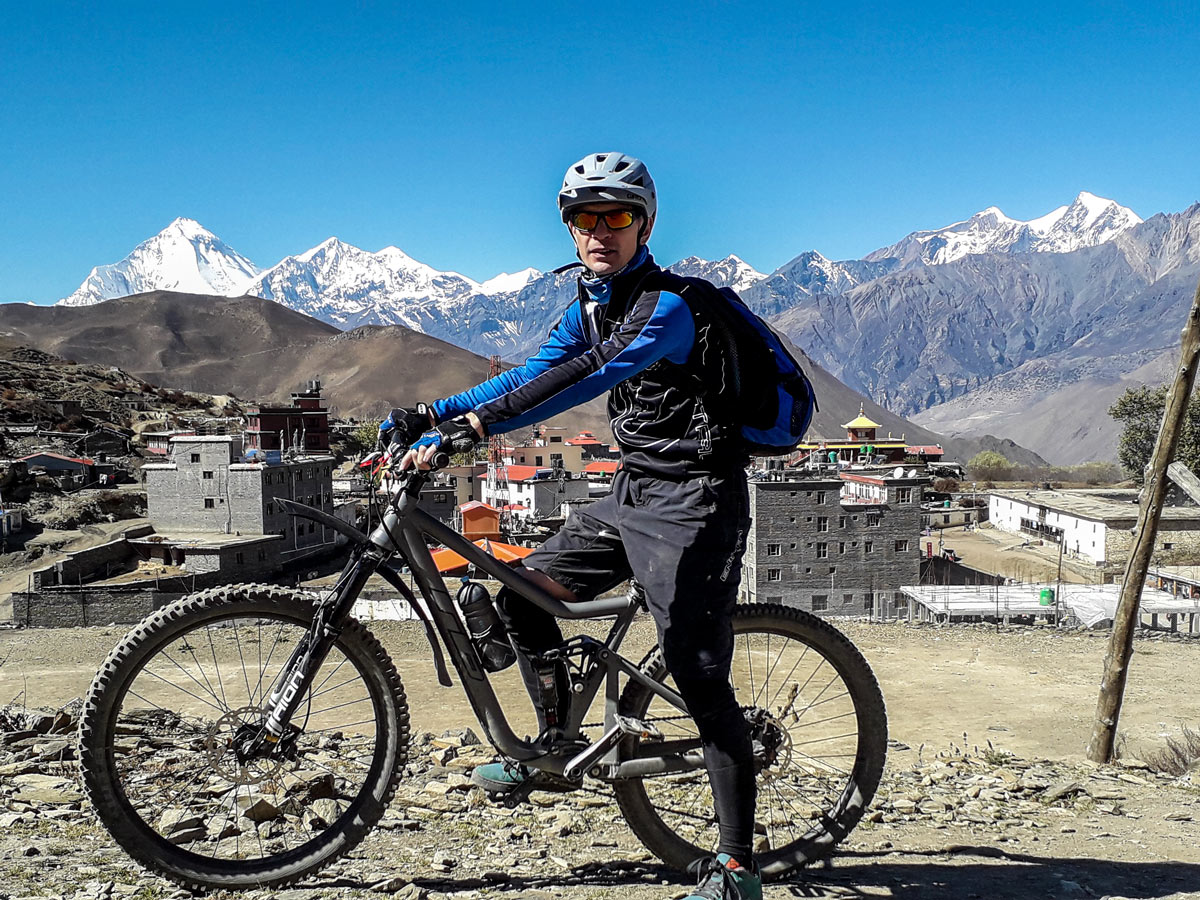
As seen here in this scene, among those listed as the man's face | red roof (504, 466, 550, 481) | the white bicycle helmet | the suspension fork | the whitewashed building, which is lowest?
the whitewashed building

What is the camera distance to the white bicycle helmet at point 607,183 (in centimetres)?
383

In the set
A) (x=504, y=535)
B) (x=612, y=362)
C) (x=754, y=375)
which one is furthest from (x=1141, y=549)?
(x=504, y=535)

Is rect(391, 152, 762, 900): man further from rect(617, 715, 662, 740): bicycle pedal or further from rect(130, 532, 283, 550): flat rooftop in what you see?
rect(130, 532, 283, 550): flat rooftop

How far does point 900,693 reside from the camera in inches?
889

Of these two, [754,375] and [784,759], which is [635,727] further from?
[754,375]

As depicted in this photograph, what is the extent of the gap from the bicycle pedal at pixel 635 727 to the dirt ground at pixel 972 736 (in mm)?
442

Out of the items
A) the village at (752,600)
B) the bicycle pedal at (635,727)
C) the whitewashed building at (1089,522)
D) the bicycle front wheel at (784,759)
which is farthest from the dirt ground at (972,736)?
the whitewashed building at (1089,522)

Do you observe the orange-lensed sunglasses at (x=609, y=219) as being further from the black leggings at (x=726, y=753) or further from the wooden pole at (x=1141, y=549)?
the wooden pole at (x=1141, y=549)

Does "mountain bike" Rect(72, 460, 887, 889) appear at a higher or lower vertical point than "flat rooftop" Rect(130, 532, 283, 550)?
higher

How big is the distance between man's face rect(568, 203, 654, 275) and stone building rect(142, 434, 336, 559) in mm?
43697

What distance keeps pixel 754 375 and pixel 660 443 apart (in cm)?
48

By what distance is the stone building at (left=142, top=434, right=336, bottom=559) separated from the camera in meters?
45.5

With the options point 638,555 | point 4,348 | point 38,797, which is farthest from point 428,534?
point 4,348

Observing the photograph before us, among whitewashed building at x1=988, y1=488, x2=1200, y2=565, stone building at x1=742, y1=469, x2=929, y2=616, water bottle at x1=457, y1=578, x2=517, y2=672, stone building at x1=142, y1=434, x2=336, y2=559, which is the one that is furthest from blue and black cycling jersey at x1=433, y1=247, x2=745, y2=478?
whitewashed building at x1=988, y1=488, x2=1200, y2=565
